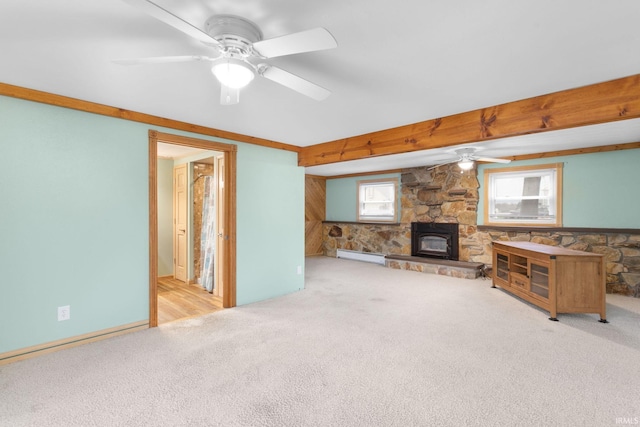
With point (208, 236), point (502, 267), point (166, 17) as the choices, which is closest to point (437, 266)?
point (502, 267)

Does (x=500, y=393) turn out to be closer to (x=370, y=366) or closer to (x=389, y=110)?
(x=370, y=366)

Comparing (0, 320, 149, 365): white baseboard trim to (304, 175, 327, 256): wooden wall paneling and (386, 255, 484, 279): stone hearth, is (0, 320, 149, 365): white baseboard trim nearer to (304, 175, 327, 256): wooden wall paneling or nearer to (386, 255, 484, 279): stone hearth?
(386, 255, 484, 279): stone hearth

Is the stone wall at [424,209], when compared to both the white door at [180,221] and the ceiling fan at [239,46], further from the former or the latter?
the ceiling fan at [239,46]

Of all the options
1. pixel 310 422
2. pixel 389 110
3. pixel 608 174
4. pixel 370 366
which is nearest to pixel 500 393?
pixel 370 366

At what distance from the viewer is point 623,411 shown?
179 cm

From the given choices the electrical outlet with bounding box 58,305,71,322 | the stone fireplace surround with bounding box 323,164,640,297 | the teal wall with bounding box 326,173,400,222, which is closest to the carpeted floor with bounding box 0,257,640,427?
the electrical outlet with bounding box 58,305,71,322

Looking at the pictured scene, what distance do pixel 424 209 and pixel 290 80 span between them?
→ 516 cm

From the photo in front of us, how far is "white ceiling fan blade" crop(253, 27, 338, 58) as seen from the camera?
1191 mm

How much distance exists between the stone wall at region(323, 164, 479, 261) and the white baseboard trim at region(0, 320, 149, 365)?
16.9 feet

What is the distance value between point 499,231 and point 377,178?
2857mm

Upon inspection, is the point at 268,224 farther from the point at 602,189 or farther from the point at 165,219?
the point at 602,189

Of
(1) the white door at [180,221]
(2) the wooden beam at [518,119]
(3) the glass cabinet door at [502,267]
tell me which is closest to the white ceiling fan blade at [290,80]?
(2) the wooden beam at [518,119]

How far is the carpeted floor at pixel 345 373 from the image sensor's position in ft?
5.79

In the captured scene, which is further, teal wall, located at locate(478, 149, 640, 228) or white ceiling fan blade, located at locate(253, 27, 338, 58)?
teal wall, located at locate(478, 149, 640, 228)
